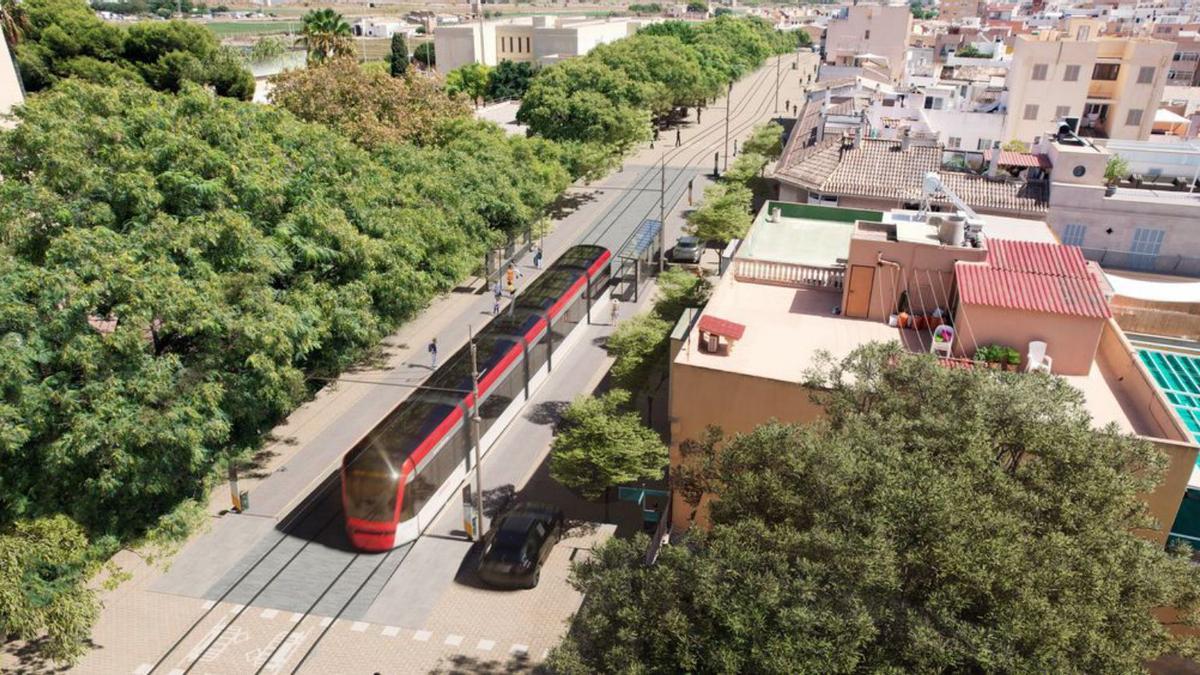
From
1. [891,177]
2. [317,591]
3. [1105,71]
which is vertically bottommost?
[317,591]

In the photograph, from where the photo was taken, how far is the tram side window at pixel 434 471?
21.2 m

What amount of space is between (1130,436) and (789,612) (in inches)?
285

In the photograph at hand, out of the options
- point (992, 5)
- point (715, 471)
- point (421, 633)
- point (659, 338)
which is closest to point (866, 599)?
point (715, 471)

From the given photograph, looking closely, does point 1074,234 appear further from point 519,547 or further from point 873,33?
point 873,33

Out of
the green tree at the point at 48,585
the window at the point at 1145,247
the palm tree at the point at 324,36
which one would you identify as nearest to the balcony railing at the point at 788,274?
the window at the point at 1145,247

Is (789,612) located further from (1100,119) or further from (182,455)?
(1100,119)

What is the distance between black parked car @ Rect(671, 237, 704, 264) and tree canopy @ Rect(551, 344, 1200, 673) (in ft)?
102

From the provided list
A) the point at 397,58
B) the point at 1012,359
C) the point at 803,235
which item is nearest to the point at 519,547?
the point at 1012,359

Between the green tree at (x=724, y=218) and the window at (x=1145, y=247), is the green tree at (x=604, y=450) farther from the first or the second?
the window at (x=1145, y=247)

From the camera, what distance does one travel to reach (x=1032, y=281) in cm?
1930

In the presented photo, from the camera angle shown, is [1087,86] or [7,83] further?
[1087,86]

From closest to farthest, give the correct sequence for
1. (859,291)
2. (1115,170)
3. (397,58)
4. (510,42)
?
(859,291), (1115,170), (397,58), (510,42)

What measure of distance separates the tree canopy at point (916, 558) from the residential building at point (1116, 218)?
21.6 metres

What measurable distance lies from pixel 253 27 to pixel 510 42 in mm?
106898
